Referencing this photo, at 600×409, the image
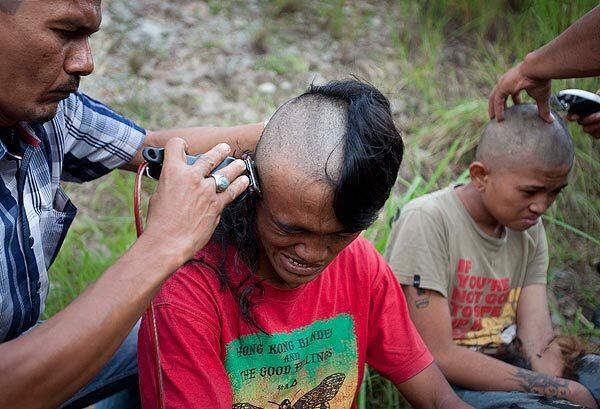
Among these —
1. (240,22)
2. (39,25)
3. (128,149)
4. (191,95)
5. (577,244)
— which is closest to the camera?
(39,25)

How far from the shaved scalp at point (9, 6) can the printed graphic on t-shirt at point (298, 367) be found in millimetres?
926

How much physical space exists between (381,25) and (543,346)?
305cm

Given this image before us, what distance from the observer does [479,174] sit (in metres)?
2.77

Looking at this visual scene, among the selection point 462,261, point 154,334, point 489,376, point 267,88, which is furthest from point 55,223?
point 267,88

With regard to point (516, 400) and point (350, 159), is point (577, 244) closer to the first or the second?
point (516, 400)

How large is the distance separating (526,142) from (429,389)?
1011 millimetres

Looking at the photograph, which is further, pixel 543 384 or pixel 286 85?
pixel 286 85

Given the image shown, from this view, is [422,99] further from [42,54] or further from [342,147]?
[42,54]

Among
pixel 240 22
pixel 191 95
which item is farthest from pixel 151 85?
pixel 240 22

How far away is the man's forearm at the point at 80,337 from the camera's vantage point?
58.7 inches

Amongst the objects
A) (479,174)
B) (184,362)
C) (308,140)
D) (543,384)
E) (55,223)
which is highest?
(308,140)

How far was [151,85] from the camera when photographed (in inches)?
182

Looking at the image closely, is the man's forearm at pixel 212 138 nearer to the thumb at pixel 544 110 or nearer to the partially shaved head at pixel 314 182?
the partially shaved head at pixel 314 182

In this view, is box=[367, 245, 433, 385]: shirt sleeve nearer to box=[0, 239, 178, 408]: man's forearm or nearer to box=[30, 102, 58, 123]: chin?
box=[0, 239, 178, 408]: man's forearm
